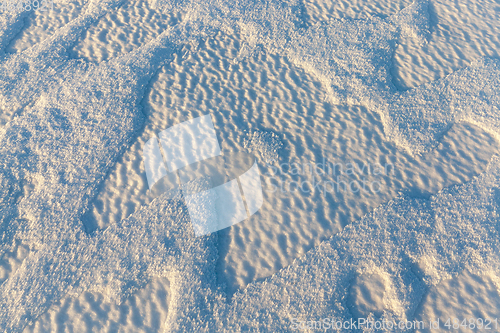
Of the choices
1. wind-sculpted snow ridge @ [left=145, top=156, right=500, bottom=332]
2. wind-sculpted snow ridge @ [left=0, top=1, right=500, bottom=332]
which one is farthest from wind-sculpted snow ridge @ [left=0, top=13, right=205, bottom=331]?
wind-sculpted snow ridge @ [left=145, top=156, right=500, bottom=332]

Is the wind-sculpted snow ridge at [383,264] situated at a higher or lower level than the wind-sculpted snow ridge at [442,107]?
lower

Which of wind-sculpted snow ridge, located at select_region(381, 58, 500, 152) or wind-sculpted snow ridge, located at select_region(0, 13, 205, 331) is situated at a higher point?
wind-sculpted snow ridge, located at select_region(0, 13, 205, 331)

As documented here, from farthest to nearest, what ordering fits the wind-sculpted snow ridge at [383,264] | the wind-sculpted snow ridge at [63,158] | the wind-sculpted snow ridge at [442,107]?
the wind-sculpted snow ridge at [442,107]
the wind-sculpted snow ridge at [63,158]
the wind-sculpted snow ridge at [383,264]

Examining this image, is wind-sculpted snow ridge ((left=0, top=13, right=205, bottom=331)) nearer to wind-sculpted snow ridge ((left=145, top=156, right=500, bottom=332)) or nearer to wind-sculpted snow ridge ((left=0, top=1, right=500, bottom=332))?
wind-sculpted snow ridge ((left=0, top=1, right=500, bottom=332))

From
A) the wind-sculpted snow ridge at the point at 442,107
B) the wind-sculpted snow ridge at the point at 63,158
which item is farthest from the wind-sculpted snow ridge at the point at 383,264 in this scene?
the wind-sculpted snow ridge at the point at 63,158

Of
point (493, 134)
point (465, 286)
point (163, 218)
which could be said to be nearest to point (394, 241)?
point (465, 286)

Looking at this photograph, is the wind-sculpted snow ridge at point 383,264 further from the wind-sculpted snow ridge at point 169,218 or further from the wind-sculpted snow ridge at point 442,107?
the wind-sculpted snow ridge at point 442,107

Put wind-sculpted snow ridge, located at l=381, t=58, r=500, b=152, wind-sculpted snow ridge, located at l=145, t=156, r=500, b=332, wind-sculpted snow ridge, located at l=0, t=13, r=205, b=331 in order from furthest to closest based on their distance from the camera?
1. wind-sculpted snow ridge, located at l=381, t=58, r=500, b=152
2. wind-sculpted snow ridge, located at l=0, t=13, r=205, b=331
3. wind-sculpted snow ridge, located at l=145, t=156, r=500, b=332

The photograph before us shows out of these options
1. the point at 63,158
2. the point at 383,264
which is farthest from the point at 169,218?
the point at 383,264

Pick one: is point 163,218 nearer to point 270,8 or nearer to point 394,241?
point 394,241
